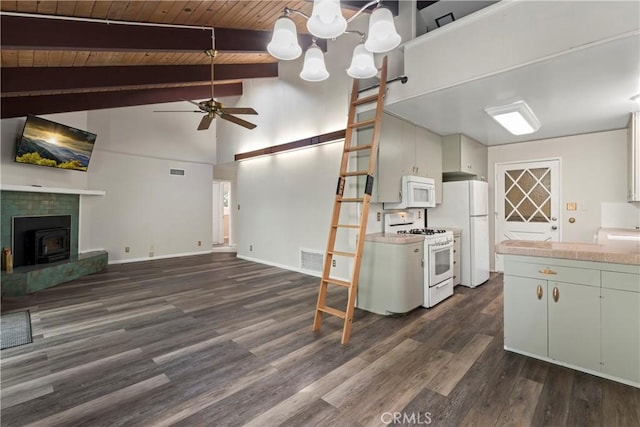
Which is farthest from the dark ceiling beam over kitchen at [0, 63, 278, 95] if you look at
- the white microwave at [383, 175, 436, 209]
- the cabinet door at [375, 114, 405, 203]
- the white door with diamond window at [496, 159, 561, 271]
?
the white door with diamond window at [496, 159, 561, 271]

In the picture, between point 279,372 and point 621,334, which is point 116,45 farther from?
point 621,334

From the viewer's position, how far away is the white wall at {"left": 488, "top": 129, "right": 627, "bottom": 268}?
4.23 metres

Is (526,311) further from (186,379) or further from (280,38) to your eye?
(280,38)

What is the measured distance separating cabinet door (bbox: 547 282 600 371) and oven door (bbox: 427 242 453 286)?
4.54 feet

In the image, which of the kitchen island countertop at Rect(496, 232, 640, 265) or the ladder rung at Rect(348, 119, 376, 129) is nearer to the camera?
the kitchen island countertop at Rect(496, 232, 640, 265)

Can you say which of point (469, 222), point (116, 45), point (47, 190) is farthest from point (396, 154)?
point (47, 190)

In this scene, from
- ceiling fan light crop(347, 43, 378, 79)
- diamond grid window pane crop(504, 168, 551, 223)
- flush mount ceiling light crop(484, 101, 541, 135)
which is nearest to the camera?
ceiling fan light crop(347, 43, 378, 79)

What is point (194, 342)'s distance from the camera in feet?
9.11

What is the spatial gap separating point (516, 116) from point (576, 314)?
7.35 feet

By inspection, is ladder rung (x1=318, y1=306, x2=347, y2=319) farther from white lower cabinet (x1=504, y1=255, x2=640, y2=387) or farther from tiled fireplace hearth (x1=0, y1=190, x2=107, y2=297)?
tiled fireplace hearth (x1=0, y1=190, x2=107, y2=297)

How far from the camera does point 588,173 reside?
14.7 ft

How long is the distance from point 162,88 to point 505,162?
6.81 metres

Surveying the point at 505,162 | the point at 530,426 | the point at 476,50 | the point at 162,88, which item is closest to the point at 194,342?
the point at 530,426

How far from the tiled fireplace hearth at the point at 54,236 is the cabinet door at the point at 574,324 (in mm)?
6551
